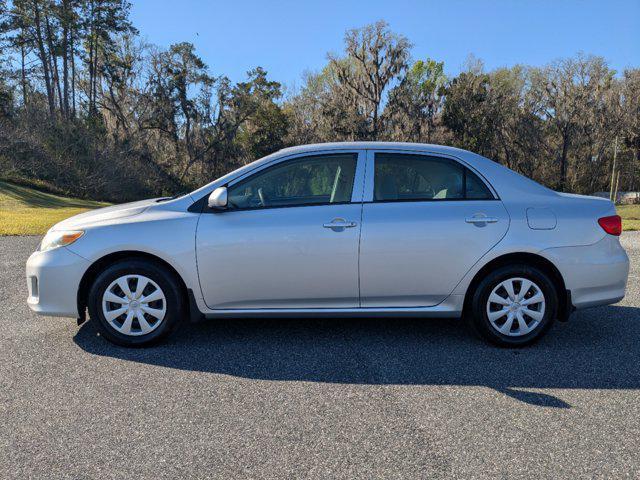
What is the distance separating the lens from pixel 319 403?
336 centimetres

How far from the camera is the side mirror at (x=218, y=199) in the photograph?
13.7ft

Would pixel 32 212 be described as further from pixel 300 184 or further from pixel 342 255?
pixel 342 255

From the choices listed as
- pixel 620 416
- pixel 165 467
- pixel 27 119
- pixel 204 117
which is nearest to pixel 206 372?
pixel 165 467

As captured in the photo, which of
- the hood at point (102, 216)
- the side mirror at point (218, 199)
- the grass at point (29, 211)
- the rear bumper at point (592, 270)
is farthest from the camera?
the grass at point (29, 211)

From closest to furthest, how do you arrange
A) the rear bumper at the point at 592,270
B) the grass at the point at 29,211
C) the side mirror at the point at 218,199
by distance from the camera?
the side mirror at the point at 218,199 → the rear bumper at the point at 592,270 → the grass at the point at 29,211

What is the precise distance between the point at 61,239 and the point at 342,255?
2346 millimetres

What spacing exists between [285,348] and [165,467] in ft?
5.95

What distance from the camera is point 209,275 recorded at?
423 centimetres

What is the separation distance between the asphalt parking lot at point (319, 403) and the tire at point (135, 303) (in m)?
0.15

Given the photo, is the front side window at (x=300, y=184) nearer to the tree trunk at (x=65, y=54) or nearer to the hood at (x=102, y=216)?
the hood at (x=102, y=216)

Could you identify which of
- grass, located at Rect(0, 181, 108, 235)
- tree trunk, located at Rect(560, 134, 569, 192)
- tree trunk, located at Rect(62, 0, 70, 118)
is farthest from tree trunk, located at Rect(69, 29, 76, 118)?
tree trunk, located at Rect(560, 134, 569, 192)

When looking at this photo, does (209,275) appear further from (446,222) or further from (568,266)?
(568,266)

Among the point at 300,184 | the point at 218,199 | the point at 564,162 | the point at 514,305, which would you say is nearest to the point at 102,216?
the point at 218,199

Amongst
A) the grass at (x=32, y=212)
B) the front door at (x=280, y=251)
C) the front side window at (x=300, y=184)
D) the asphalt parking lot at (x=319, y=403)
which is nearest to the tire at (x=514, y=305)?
the asphalt parking lot at (x=319, y=403)
